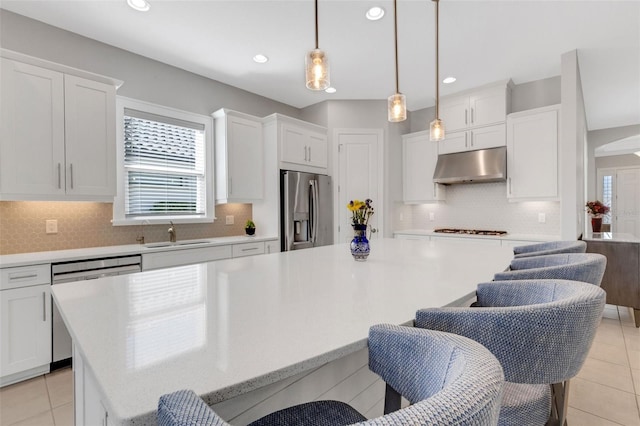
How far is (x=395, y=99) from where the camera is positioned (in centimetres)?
224

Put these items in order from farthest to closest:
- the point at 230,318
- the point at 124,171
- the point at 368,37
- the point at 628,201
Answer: the point at 628,201 < the point at 124,171 < the point at 368,37 < the point at 230,318

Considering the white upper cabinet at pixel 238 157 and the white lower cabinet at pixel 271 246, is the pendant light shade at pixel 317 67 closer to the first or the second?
the white upper cabinet at pixel 238 157

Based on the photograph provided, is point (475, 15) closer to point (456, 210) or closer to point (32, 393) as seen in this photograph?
point (456, 210)

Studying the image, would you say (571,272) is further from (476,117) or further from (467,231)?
(476,117)

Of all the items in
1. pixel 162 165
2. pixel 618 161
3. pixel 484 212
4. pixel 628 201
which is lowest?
pixel 484 212

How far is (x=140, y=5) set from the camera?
2.50m

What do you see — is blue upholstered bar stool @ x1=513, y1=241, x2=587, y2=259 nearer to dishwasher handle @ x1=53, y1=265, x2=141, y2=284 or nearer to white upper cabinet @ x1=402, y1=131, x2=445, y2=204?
white upper cabinet @ x1=402, y1=131, x2=445, y2=204

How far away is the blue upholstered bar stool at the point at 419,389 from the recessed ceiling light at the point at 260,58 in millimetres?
3290

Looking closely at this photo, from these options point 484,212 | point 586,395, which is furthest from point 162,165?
point 484,212

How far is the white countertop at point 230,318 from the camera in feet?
2.03

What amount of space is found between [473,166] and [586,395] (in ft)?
9.21

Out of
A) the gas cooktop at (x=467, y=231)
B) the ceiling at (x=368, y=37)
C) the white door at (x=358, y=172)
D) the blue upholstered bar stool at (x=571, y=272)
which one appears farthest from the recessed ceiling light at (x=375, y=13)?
the gas cooktop at (x=467, y=231)

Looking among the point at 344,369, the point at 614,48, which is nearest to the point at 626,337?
the point at 614,48

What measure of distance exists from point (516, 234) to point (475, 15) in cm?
271
